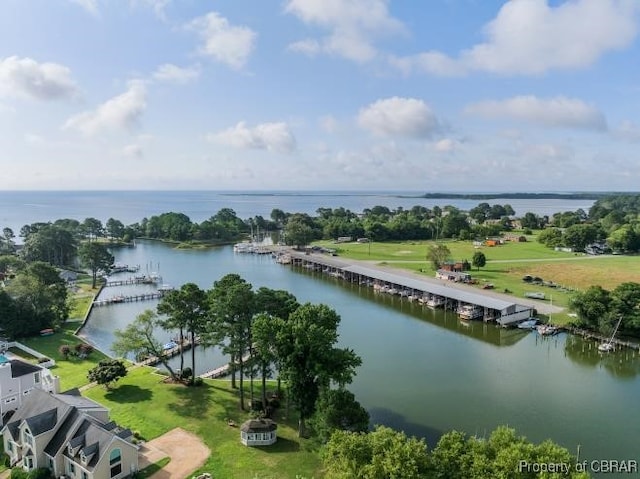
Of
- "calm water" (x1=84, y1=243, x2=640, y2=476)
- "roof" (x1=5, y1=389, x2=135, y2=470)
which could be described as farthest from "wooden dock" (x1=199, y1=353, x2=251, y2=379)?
"roof" (x1=5, y1=389, x2=135, y2=470)

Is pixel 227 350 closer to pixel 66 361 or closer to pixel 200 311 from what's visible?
pixel 200 311

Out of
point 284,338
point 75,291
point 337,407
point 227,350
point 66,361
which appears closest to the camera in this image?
point 337,407

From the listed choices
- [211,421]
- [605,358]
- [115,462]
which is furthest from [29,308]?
[605,358]

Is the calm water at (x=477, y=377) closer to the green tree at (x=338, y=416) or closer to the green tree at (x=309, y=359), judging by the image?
the green tree at (x=309, y=359)

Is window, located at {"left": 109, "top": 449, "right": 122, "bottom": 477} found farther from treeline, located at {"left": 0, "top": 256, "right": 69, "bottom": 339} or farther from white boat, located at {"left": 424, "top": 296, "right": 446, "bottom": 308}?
white boat, located at {"left": 424, "top": 296, "right": 446, "bottom": 308}

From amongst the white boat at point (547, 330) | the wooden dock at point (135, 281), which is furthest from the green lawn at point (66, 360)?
the white boat at point (547, 330)

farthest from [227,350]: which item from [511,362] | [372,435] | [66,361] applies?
[511,362]
